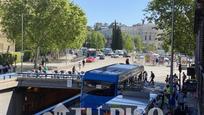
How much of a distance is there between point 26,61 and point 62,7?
25768 millimetres

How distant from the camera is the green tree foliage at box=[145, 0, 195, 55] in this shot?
51188 mm

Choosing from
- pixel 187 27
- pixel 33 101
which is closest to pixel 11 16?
pixel 33 101

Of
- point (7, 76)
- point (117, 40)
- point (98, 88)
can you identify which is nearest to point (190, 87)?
point (98, 88)

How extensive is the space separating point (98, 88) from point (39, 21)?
116ft

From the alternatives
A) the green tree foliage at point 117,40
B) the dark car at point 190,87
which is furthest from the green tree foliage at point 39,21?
the green tree foliage at point 117,40

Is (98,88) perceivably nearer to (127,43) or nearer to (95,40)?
(95,40)

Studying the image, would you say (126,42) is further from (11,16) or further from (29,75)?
(29,75)

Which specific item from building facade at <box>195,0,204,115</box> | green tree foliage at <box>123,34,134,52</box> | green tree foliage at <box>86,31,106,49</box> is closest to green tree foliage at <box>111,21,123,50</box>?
green tree foliage at <box>86,31,106,49</box>

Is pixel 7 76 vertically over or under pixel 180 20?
under

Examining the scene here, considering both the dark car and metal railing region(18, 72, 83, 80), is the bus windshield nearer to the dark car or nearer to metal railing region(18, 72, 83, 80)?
the dark car

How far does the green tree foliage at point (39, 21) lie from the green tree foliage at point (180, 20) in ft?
50.8

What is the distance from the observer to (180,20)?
169 ft

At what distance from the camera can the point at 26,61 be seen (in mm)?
87062

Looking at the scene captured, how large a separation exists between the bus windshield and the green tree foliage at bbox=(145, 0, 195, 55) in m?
23.9
